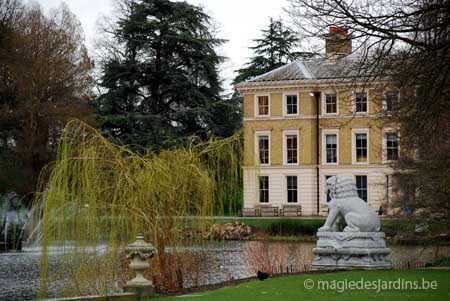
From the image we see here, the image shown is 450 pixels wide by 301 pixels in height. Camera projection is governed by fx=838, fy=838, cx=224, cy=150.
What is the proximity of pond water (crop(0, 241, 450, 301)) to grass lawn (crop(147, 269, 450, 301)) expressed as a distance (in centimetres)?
230

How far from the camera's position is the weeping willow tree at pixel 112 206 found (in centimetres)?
1612

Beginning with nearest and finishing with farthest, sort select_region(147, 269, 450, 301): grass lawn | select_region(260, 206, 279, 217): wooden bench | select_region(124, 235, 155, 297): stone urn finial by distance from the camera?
select_region(147, 269, 450, 301): grass lawn < select_region(124, 235, 155, 297): stone urn finial < select_region(260, 206, 279, 217): wooden bench

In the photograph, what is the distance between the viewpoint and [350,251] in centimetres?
1997

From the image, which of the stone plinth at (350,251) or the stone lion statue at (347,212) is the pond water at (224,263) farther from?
the stone lion statue at (347,212)

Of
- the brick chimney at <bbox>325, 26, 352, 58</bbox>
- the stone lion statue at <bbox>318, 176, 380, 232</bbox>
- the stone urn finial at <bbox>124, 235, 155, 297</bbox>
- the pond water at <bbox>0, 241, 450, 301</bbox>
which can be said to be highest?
the brick chimney at <bbox>325, 26, 352, 58</bbox>

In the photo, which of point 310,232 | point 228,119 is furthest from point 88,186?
point 228,119

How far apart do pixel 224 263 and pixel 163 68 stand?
31.8 m

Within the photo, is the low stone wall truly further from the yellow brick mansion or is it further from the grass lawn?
the yellow brick mansion

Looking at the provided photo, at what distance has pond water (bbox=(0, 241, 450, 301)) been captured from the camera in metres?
19.9

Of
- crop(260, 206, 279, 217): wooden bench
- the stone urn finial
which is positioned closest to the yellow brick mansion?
crop(260, 206, 279, 217): wooden bench

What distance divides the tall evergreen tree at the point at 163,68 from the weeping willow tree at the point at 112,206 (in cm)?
3629

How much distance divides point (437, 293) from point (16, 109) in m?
38.7

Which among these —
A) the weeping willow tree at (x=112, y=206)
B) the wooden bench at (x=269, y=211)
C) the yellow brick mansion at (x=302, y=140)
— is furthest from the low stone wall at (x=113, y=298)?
the yellow brick mansion at (x=302, y=140)

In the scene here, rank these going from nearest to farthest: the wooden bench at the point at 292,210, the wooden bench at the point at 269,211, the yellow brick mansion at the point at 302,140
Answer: the wooden bench at the point at 269,211 → the wooden bench at the point at 292,210 → the yellow brick mansion at the point at 302,140
